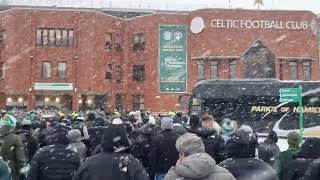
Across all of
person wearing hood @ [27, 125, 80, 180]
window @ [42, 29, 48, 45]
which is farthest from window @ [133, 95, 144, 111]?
person wearing hood @ [27, 125, 80, 180]

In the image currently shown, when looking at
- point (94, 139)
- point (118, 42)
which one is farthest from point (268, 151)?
point (118, 42)

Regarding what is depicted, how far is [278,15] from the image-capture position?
2079 inches

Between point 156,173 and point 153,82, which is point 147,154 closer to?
point 156,173

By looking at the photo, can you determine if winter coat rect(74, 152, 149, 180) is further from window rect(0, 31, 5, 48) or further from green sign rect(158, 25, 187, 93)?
window rect(0, 31, 5, 48)

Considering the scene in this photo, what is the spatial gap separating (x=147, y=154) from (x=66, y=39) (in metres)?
41.9

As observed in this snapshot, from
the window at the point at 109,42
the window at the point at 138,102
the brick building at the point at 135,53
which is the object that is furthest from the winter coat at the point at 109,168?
the window at the point at 109,42

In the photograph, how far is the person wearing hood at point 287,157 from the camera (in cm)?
778

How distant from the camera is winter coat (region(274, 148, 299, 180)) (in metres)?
7.76

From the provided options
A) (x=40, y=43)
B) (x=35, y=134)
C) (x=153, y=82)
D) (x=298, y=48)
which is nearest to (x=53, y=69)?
(x=40, y=43)

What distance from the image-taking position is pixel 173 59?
5150cm

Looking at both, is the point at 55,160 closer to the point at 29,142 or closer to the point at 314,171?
the point at 314,171

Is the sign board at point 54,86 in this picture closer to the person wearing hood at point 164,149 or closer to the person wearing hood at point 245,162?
A: the person wearing hood at point 164,149

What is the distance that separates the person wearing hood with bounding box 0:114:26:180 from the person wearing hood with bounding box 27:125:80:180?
237 cm

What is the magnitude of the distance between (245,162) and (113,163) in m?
1.20
